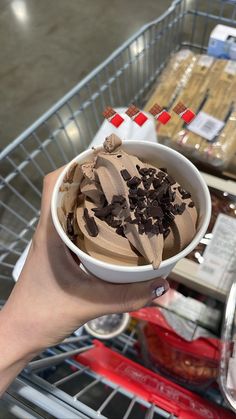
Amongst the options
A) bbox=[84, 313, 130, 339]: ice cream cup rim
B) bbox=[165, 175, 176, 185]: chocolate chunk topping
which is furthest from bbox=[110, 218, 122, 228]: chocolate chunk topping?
bbox=[84, 313, 130, 339]: ice cream cup rim

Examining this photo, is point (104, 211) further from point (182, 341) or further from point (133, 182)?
point (182, 341)

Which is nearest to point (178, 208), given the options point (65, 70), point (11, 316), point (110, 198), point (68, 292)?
point (110, 198)

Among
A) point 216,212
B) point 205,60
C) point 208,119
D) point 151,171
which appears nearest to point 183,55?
point 205,60

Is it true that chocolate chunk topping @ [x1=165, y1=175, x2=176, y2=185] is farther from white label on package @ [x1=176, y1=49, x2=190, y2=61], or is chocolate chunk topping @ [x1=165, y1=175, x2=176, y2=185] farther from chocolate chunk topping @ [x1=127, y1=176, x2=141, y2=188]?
white label on package @ [x1=176, y1=49, x2=190, y2=61]

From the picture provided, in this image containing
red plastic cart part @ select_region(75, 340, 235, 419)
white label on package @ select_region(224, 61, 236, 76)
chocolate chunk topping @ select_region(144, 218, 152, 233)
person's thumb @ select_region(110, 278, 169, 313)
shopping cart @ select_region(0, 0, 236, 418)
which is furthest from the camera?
white label on package @ select_region(224, 61, 236, 76)

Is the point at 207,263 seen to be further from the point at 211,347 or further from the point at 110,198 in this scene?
the point at 110,198
